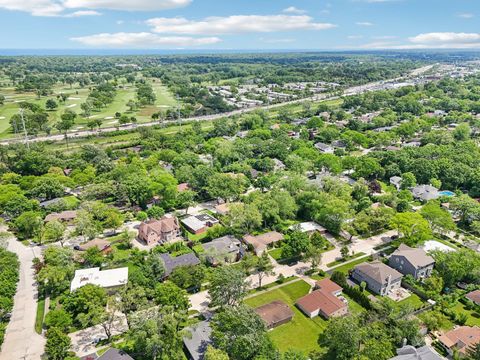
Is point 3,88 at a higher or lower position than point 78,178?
higher

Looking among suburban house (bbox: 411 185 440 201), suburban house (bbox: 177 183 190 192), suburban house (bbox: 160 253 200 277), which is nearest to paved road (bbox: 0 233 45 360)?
suburban house (bbox: 160 253 200 277)

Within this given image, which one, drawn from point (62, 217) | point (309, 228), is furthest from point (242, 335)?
point (62, 217)

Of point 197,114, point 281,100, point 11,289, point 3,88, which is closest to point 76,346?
point 11,289

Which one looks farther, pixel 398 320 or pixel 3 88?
pixel 3 88

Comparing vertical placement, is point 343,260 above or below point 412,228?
below

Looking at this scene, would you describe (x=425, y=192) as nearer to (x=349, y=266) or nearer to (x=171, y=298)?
(x=349, y=266)

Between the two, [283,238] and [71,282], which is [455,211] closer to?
[283,238]

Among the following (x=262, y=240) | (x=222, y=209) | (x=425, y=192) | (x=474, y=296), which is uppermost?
(x=425, y=192)
